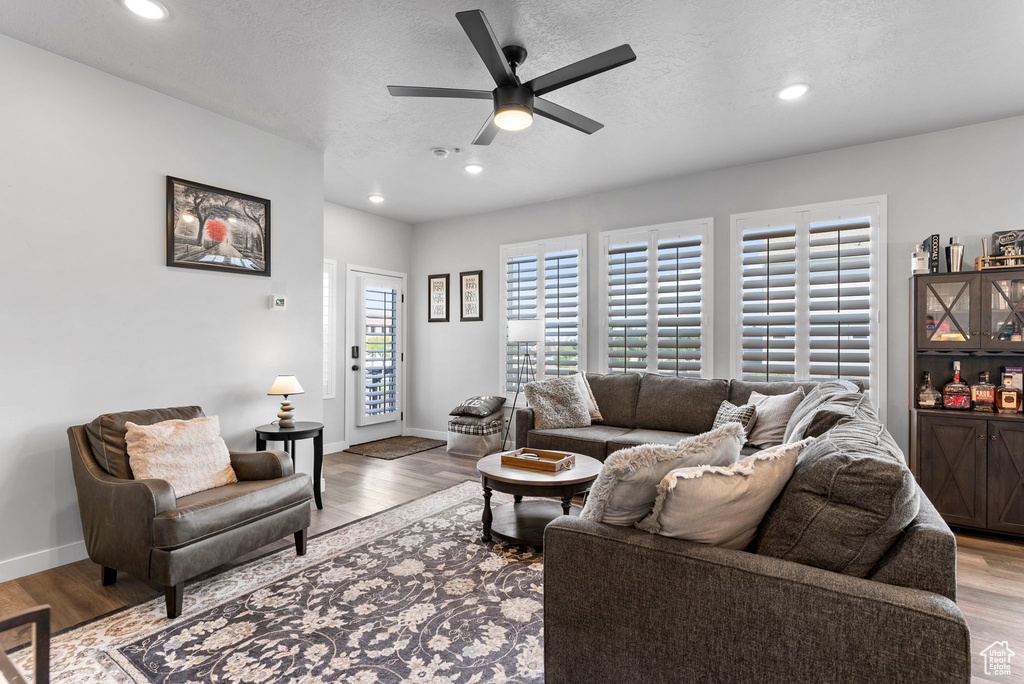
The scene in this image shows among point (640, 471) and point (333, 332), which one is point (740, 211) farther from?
point (333, 332)

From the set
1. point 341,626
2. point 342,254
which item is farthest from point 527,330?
point 341,626

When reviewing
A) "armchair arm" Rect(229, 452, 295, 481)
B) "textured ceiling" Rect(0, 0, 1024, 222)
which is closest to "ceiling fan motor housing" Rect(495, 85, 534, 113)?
"textured ceiling" Rect(0, 0, 1024, 222)

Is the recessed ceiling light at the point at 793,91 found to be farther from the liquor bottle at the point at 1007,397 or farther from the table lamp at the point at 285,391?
the table lamp at the point at 285,391

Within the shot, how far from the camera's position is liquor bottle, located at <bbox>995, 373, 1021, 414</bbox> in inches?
130

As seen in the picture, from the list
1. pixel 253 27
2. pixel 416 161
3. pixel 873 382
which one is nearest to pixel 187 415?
pixel 253 27

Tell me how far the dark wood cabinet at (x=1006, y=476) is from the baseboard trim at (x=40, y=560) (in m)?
5.47

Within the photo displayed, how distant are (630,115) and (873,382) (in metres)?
2.76

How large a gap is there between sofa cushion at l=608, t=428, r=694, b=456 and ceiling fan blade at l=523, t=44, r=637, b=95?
2443mm

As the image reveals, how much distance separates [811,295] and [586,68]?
9.56 ft

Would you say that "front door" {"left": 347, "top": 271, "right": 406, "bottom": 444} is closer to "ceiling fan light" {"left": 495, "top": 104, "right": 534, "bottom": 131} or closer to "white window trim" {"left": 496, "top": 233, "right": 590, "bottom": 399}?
"white window trim" {"left": 496, "top": 233, "right": 590, "bottom": 399}

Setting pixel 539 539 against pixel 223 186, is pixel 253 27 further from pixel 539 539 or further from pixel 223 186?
pixel 539 539

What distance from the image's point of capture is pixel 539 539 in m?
3.01

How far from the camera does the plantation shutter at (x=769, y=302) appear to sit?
425cm

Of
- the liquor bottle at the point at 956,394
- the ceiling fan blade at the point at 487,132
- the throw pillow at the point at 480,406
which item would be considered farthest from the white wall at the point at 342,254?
the liquor bottle at the point at 956,394
